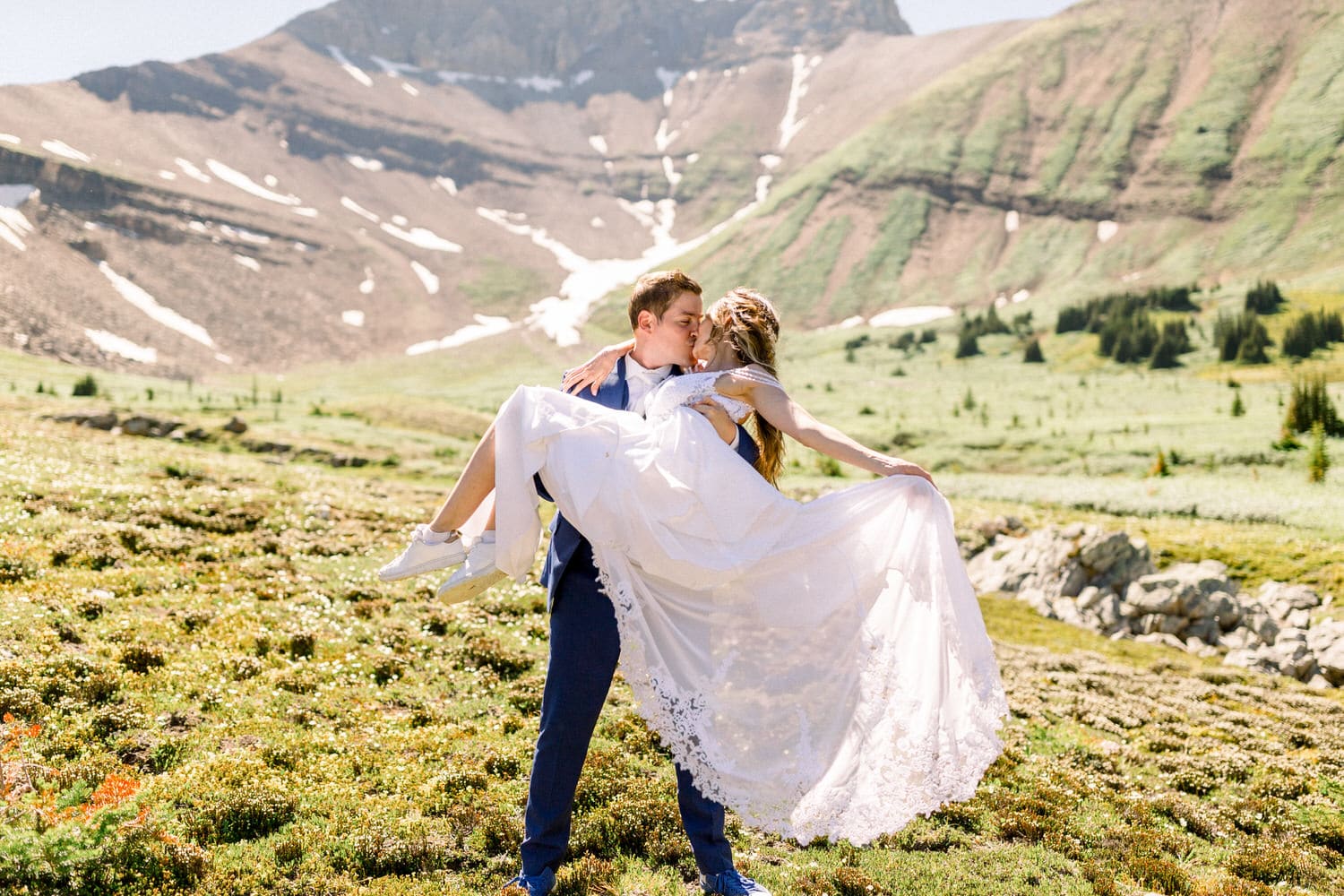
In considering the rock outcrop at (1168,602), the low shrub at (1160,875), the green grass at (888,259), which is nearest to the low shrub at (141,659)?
the low shrub at (1160,875)

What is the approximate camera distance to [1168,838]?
8.44 meters

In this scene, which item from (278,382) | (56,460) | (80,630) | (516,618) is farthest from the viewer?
(278,382)

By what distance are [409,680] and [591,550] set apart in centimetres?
626

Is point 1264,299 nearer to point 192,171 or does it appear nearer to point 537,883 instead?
point 537,883

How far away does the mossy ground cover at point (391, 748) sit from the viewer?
6449 mm

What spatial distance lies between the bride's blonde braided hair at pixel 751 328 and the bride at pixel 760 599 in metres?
0.02

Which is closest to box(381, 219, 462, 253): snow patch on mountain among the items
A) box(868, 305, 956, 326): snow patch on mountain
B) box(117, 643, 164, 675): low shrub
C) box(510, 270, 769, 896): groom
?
box(868, 305, 956, 326): snow patch on mountain

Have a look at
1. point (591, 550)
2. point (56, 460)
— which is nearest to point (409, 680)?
point (591, 550)

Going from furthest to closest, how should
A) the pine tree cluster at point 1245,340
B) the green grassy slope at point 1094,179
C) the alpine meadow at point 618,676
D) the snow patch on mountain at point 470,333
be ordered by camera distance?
the snow patch on mountain at point 470,333
the green grassy slope at point 1094,179
the pine tree cluster at point 1245,340
the alpine meadow at point 618,676

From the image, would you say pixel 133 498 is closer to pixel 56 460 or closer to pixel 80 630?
pixel 56 460

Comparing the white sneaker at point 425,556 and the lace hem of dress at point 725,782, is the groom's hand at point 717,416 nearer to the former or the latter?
the lace hem of dress at point 725,782

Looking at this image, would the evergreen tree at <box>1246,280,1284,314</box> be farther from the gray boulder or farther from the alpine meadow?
the gray boulder

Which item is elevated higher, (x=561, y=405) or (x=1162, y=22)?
(x=1162, y=22)

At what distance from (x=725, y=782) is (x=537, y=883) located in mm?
1451
